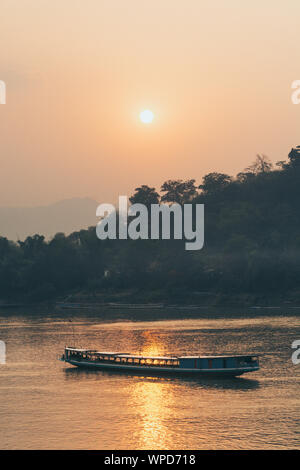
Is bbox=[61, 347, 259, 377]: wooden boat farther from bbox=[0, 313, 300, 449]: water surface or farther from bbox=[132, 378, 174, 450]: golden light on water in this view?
bbox=[132, 378, 174, 450]: golden light on water

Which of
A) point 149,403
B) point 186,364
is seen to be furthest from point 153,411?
point 186,364

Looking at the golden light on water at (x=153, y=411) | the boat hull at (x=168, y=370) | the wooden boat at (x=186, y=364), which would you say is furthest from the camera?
the wooden boat at (x=186, y=364)

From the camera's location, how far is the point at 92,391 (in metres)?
70.8

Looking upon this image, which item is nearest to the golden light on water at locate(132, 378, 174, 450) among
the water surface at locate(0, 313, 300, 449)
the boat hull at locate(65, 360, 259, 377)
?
the water surface at locate(0, 313, 300, 449)

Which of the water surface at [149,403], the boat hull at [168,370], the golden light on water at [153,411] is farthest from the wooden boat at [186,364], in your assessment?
the golden light on water at [153,411]

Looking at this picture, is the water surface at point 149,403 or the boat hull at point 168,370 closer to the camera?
the water surface at point 149,403

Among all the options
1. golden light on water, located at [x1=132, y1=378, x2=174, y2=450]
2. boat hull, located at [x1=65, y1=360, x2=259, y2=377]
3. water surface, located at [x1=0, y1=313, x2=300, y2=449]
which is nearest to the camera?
golden light on water, located at [x1=132, y1=378, x2=174, y2=450]

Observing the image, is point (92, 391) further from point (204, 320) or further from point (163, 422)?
point (204, 320)

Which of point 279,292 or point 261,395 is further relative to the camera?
point 279,292

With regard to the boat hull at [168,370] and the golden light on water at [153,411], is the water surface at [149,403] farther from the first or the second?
the boat hull at [168,370]

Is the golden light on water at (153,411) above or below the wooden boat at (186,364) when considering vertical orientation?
below
